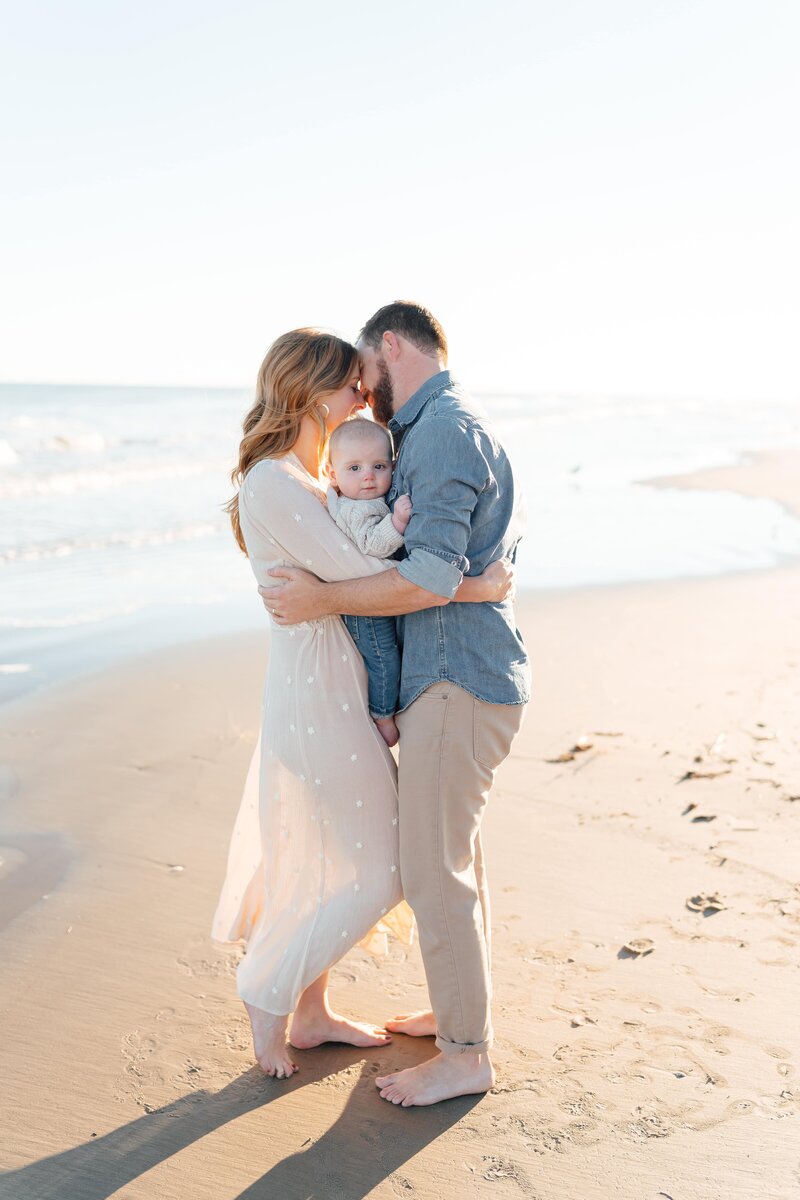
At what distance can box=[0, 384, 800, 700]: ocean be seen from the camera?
8.20 meters

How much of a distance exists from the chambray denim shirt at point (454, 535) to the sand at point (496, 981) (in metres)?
1.16

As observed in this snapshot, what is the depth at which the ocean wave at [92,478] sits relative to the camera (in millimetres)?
16312

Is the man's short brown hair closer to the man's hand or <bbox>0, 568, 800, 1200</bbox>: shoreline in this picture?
the man's hand

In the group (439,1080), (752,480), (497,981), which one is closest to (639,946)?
(497,981)

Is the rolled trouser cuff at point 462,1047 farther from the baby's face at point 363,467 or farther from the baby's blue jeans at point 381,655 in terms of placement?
the baby's face at point 363,467

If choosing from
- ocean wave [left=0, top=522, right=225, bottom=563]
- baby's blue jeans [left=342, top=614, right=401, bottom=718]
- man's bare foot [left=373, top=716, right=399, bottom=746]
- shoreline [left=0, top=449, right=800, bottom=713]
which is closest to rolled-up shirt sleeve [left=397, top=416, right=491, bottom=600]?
baby's blue jeans [left=342, top=614, right=401, bottom=718]

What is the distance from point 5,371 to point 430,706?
255ft

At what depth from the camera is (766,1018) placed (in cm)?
335

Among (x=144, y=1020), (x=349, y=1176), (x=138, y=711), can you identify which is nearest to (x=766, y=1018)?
(x=349, y=1176)

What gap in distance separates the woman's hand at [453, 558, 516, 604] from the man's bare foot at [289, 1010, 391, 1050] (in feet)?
4.72

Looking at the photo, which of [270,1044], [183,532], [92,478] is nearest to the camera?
[270,1044]

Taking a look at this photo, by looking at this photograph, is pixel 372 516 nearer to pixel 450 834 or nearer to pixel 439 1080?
pixel 450 834

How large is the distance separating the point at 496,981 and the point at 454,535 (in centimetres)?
169

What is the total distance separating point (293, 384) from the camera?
3158 millimetres
